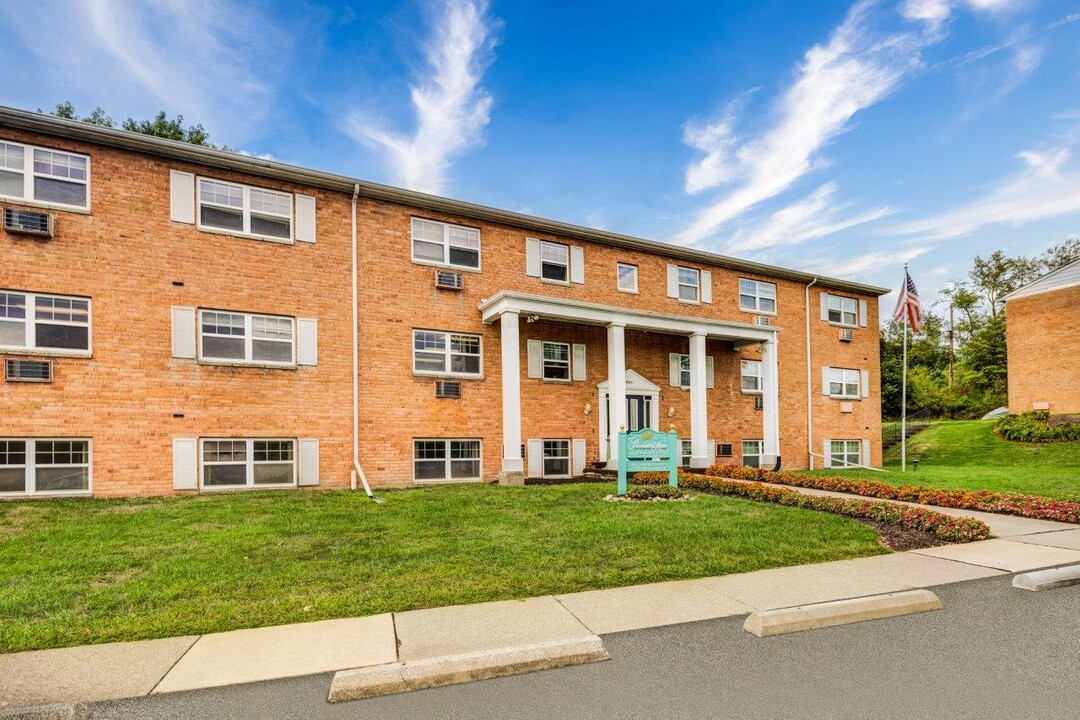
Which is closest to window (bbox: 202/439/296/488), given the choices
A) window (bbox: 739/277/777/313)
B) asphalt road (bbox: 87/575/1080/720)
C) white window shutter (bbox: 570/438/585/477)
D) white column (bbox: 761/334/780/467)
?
white window shutter (bbox: 570/438/585/477)

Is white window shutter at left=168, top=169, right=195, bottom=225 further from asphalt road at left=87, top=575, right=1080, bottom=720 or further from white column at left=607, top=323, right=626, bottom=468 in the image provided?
asphalt road at left=87, top=575, right=1080, bottom=720

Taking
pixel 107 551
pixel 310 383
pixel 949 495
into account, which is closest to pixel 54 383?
pixel 310 383

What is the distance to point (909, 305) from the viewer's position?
18.9 m

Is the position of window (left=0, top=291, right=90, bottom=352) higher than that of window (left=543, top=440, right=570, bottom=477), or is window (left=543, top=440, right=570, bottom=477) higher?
window (left=0, top=291, right=90, bottom=352)

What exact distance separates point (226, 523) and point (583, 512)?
5.52 metres

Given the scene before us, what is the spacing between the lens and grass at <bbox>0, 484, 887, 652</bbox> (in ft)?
16.3

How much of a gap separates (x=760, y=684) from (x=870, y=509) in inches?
265

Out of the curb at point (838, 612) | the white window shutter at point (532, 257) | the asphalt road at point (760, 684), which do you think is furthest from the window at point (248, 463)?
the curb at point (838, 612)

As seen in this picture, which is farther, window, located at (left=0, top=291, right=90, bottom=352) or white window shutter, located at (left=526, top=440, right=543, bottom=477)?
white window shutter, located at (left=526, top=440, right=543, bottom=477)

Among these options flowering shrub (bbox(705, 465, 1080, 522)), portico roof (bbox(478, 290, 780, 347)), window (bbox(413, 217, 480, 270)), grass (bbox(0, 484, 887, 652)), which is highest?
window (bbox(413, 217, 480, 270))

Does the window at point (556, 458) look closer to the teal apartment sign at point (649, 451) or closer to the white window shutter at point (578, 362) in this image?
the white window shutter at point (578, 362)

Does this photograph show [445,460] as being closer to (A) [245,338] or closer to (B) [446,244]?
(A) [245,338]

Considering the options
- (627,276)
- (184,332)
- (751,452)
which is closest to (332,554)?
(184,332)

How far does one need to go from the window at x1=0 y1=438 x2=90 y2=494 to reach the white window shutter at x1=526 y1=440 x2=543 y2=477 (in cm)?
975
